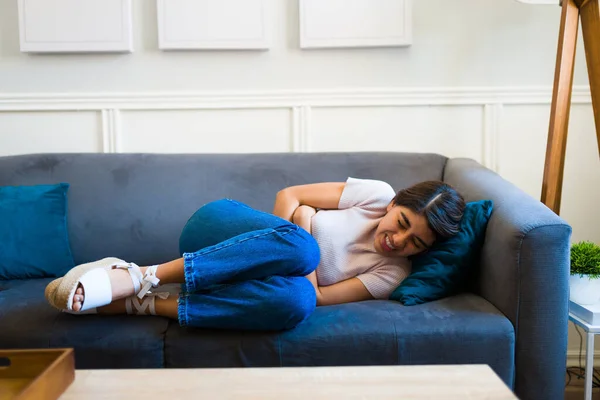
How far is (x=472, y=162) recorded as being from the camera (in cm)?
240

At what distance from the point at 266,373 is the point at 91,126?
1.82 m

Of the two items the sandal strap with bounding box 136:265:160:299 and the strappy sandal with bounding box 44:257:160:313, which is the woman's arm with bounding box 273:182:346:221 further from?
the strappy sandal with bounding box 44:257:160:313

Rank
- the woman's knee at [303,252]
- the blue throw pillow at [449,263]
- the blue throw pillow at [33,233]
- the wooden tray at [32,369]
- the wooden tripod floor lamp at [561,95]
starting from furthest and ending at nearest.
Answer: the wooden tripod floor lamp at [561,95] → the blue throw pillow at [33,233] → the blue throw pillow at [449,263] → the woman's knee at [303,252] → the wooden tray at [32,369]

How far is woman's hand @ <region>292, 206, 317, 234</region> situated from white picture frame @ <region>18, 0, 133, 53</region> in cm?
114

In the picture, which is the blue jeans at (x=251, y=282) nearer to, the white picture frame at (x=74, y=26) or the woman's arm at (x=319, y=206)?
the woman's arm at (x=319, y=206)

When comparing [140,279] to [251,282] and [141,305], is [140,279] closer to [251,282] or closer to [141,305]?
[141,305]

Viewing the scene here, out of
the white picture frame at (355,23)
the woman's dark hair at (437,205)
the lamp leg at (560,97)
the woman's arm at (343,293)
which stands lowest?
the woman's arm at (343,293)

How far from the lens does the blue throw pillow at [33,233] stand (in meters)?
2.08

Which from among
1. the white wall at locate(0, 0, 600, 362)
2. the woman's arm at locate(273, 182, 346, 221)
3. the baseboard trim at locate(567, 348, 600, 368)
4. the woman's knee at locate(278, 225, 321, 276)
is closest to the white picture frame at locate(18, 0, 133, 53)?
the white wall at locate(0, 0, 600, 362)

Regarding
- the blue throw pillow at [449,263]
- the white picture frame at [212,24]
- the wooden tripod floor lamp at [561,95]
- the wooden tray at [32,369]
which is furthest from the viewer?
the white picture frame at [212,24]

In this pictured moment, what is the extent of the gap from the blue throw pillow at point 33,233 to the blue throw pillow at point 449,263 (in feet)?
3.86

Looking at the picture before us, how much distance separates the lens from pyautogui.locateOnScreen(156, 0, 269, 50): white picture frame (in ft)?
8.29

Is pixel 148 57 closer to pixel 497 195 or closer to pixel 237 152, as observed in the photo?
pixel 237 152

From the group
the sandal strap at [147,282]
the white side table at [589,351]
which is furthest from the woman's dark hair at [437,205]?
the sandal strap at [147,282]
